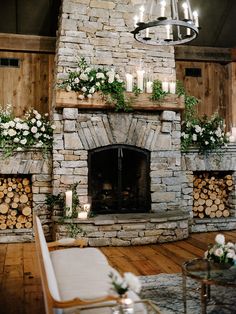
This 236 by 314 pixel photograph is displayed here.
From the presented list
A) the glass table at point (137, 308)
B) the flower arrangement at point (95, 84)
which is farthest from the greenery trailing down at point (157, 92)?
the glass table at point (137, 308)

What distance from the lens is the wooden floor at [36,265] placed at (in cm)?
332

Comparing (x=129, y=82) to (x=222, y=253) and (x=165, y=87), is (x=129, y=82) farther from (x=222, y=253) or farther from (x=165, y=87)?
(x=222, y=253)

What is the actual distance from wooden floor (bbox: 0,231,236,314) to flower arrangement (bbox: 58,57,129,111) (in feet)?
6.77

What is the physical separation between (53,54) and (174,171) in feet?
9.51

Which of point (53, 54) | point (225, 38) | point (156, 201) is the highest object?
point (225, 38)

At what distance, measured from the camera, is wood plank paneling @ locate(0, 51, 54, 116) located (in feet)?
21.2

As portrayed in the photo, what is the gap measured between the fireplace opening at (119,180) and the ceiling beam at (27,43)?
2097 millimetres

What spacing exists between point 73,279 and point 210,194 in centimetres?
419

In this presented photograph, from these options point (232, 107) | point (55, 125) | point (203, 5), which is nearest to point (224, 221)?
point (232, 107)

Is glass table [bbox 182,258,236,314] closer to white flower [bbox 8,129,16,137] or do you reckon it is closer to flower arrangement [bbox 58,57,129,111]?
flower arrangement [bbox 58,57,129,111]

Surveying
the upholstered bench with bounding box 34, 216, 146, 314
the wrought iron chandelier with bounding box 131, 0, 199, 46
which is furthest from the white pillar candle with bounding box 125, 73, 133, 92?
the upholstered bench with bounding box 34, 216, 146, 314

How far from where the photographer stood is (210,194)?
6.46 metres

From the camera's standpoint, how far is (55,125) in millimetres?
5570

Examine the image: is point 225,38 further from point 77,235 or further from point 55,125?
point 77,235
